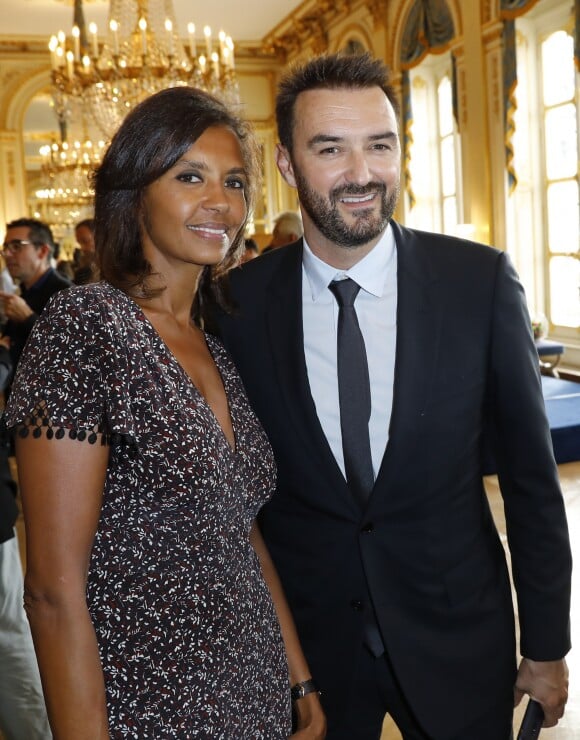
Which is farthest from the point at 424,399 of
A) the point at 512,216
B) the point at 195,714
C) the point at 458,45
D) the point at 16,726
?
the point at 458,45

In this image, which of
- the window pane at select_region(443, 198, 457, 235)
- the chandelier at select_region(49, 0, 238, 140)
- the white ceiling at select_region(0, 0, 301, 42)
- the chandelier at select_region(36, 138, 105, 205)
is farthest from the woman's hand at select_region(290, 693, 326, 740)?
the white ceiling at select_region(0, 0, 301, 42)

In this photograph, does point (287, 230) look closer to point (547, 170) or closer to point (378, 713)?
point (547, 170)

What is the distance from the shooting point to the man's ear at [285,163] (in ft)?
6.53

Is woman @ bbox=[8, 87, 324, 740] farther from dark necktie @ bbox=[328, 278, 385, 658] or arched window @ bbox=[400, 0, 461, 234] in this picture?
arched window @ bbox=[400, 0, 461, 234]

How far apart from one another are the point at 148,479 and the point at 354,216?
30.8 inches

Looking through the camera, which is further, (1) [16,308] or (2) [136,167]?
(1) [16,308]

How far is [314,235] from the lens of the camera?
1915mm

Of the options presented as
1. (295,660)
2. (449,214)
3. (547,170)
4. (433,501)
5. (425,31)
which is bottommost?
(295,660)

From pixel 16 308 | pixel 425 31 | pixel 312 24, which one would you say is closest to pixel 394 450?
pixel 16 308

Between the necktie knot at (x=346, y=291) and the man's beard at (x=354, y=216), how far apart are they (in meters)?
0.08

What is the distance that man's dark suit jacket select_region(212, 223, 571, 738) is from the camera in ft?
5.76

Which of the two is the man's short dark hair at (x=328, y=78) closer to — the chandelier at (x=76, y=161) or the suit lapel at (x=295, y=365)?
the suit lapel at (x=295, y=365)

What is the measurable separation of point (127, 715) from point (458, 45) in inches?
353

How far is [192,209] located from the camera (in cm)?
158
